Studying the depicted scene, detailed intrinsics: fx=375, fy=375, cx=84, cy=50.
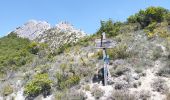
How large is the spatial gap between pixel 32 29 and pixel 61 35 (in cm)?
A: 1222

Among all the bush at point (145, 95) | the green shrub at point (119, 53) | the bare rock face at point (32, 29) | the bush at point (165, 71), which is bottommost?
the bush at point (145, 95)

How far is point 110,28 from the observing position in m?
31.1

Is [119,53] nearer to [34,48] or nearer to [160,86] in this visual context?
[160,86]

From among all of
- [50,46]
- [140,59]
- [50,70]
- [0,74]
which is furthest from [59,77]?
[50,46]

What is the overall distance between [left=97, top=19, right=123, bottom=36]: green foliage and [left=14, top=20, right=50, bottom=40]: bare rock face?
62.9 feet

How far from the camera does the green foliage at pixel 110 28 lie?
29.7 metres

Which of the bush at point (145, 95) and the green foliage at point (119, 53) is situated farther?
the green foliage at point (119, 53)

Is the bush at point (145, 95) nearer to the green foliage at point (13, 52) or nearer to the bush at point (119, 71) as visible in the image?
the bush at point (119, 71)

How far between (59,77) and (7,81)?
5903 mm

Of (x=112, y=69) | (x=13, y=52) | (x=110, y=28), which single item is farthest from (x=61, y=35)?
(x=112, y=69)

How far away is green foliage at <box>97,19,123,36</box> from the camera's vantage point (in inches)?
1169

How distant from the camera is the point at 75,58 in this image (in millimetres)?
25844

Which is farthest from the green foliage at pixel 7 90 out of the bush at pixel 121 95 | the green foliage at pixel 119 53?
the bush at pixel 121 95

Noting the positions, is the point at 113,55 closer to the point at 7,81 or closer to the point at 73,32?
the point at 7,81
